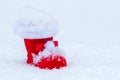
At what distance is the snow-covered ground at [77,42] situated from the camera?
11.5 ft

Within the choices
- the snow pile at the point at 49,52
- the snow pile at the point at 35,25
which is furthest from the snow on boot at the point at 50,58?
the snow pile at the point at 35,25

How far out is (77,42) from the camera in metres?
5.36

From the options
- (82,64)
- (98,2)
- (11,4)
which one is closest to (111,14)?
(98,2)

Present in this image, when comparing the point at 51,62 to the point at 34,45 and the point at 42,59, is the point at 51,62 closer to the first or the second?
the point at 42,59

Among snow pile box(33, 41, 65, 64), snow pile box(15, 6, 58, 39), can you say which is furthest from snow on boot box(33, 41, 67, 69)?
snow pile box(15, 6, 58, 39)

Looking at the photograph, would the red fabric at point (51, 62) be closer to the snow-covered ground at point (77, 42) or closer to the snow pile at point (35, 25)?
the snow-covered ground at point (77, 42)

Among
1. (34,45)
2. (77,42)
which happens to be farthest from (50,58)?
(77,42)

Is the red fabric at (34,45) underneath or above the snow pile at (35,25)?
underneath

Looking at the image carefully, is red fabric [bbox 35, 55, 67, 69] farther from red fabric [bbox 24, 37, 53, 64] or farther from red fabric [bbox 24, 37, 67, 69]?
red fabric [bbox 24, 37, 53, 64]

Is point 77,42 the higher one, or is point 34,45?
point 34,45

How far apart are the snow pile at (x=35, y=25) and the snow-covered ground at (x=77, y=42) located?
0.95 ft

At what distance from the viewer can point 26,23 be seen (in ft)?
12.3

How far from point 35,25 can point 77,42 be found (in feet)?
5.50

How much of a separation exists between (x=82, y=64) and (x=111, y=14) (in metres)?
4.89
